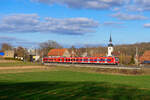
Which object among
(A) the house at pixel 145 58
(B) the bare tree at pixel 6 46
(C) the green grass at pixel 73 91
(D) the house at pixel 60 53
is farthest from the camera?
(B) the bare tree at pixel 6 46

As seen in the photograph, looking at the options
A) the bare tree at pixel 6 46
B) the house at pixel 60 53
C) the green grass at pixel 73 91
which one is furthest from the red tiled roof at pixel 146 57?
the bare tree at pixel 6 46

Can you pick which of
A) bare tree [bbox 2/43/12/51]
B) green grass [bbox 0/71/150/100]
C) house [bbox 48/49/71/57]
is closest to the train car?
house [bbox 48/49/71/57]

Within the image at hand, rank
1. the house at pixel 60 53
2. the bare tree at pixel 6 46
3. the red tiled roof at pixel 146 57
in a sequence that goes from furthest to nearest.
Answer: the bare tree at pixel 6 46 → the house at pixel 60 53 → the red tiled roof at pixel 146 57

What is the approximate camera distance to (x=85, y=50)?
102 meters

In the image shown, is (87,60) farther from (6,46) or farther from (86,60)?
(6,46)

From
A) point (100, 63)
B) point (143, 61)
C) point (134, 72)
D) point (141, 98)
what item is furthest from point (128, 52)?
point (141, 98)

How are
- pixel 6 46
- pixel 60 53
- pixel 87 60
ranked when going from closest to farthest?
pixel 87 60, pixel 60 53, pixel 6 46

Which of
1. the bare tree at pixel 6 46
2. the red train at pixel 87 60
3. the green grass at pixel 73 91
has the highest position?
the bare tree at pixel 6 46

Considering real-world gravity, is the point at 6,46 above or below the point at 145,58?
above

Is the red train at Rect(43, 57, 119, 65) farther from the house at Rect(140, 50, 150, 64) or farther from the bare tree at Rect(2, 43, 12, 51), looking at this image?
the bare tree at Rect(2, 43, 12, 51)

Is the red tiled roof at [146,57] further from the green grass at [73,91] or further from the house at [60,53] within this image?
the green grass at [73,91]

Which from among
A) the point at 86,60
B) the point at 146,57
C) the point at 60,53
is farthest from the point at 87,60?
the point at 60,53

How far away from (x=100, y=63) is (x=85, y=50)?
4355cm

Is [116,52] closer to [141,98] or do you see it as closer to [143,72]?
[143,72]
